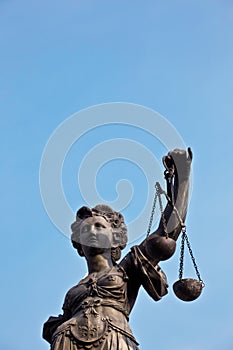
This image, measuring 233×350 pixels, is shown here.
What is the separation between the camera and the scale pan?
12.5 meters

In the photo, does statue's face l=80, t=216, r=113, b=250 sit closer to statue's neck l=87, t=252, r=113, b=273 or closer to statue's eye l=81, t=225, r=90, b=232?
statue's eye l=81, t=225, r=90, b=232

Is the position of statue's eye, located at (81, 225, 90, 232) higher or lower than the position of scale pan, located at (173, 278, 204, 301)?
higher

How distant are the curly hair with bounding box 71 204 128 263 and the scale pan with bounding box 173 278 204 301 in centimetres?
102

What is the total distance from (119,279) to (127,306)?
342mm

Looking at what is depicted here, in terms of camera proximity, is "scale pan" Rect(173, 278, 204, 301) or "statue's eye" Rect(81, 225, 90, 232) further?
"statue's eye" Rect(81, 225, 90, 232)

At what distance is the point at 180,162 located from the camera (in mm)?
12914

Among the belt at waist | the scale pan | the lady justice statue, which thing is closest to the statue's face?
the lady justice statue

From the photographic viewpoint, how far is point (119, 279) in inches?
496

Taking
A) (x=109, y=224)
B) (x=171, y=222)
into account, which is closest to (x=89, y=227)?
(x=109, y=224)

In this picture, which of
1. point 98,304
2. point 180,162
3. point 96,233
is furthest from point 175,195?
point 98,304

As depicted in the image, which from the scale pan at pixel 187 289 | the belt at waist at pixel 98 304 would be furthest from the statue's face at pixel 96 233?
the scale pan at pixel 187 289

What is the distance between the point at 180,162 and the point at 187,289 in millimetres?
1540

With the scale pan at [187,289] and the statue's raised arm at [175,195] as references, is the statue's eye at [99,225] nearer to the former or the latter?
the statue's raised arm at [175,195]

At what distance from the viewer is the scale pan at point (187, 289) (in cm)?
1252
